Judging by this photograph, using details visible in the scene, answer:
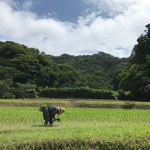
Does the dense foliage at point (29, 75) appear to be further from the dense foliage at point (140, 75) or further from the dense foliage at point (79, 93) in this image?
the dense foliage at point (140, 75)

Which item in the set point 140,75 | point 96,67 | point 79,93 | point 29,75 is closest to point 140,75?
point 140,75

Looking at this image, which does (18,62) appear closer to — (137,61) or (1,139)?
(137,61)

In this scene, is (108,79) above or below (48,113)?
above

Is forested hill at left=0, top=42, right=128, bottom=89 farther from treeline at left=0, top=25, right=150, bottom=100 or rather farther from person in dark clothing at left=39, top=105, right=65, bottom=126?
person in dark clothing at left=39, top=105, right=65, bottom=126

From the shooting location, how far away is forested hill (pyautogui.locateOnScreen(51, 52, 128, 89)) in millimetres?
62281

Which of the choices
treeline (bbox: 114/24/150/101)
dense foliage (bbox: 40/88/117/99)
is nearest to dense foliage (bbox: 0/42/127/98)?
dense foliage (bbox: 40/88/117/99)

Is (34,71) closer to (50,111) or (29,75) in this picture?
(29,75)

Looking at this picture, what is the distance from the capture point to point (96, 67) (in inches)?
2820

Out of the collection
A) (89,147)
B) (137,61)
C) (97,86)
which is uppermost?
(137,61)

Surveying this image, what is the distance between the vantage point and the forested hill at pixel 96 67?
6228cm

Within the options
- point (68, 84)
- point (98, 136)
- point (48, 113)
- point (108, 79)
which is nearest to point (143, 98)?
point (68, 84)

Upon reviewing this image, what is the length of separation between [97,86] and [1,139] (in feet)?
166

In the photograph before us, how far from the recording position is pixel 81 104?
2361 cm

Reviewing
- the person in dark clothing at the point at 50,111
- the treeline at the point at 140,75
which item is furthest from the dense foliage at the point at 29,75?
the person in dark clothing at the point at 50,111
